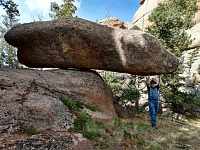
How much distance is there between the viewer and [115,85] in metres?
14.6

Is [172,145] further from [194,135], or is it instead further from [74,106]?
[74,106]

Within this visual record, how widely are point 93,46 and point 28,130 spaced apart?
5380mm

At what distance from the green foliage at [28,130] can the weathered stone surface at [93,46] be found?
5.16 m

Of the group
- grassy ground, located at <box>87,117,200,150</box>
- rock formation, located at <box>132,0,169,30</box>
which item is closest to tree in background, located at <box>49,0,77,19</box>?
rock formation, located at <box>132,0,169,30</box>

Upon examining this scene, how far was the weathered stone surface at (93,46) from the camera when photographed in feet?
30.0

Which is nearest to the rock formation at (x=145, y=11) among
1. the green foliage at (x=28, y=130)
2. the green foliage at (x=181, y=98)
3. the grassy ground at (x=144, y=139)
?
the green foliage at (x=181, y=98)

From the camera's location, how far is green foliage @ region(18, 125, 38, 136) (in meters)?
4.94

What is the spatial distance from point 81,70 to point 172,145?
5.59m

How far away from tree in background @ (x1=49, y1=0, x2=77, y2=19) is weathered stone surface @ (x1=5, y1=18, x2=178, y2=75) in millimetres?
15728

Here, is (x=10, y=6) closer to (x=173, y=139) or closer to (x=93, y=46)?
(x=93, y=46)

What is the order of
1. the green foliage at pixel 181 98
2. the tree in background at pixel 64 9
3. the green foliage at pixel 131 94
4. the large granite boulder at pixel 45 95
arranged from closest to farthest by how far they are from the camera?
1. the large granite boulder at pixel 45 95
2. the green foliage at pixel 131 94
3. the green foliage at pixel 181 98
4. the tree in background at pixel 64 9

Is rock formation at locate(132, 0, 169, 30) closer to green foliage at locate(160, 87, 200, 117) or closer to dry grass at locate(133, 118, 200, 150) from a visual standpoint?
green foliage at locate(160, 87, 200, 117)

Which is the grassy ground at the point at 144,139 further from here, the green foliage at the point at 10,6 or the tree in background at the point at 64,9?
the tree in background at the point at 64,9

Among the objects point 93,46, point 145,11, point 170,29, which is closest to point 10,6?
point 93,46
